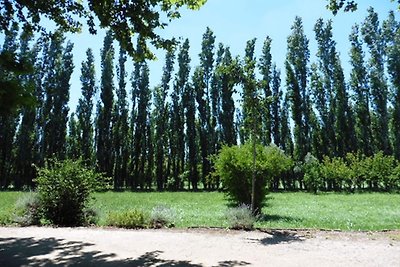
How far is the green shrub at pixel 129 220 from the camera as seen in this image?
12273mm

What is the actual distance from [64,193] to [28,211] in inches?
65.1

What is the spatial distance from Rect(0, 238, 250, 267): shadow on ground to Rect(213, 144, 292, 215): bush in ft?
27.4

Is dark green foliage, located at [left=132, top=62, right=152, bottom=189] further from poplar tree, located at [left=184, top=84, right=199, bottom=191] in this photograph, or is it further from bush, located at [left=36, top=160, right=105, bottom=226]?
bush, located at [left=36, top=160, right=105, bottom=226]

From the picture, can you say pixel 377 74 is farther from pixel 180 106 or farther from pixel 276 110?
pixel 180 106

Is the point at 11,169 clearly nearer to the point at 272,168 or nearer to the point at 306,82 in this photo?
the point at 306,82

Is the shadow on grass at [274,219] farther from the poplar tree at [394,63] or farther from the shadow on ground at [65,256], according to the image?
the poplar tree at [394,63]

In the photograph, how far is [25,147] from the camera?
45.9m

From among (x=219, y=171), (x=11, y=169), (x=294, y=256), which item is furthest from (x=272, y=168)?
(x=11, y=169)

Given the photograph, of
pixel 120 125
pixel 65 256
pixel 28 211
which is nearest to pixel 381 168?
pixel 120 125

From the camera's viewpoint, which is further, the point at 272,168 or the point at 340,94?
the point at 340,94

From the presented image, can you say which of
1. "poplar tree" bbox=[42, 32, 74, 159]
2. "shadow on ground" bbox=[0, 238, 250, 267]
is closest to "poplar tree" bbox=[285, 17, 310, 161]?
"poplar tree" bbox=[42, 32, 74, 159]

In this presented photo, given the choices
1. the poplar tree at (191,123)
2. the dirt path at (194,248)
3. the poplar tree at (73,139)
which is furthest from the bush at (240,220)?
the poplar tree at (73,139)

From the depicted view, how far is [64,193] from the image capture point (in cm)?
1293

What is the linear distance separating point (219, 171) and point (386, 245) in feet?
28.6
